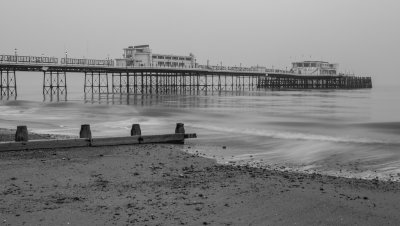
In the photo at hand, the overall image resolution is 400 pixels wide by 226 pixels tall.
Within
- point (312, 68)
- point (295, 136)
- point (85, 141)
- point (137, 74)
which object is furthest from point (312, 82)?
point (85, 141)

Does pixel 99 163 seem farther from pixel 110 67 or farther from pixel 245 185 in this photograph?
pixel 110 67

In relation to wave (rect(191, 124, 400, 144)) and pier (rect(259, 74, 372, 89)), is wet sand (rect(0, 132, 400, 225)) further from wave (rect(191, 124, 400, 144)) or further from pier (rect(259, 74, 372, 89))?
pier (rect(259, 74, 372, 89))

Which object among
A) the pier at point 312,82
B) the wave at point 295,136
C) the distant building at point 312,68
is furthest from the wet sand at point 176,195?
the distant building at point 312,68

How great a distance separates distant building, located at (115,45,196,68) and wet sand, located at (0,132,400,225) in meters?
70.0

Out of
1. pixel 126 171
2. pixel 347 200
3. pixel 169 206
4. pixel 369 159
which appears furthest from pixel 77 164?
pixel 369 159

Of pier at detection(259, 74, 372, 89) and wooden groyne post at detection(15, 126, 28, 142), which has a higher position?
pier at detection(259, 74, 372, 89)

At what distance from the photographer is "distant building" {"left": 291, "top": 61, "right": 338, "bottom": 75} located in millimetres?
130750

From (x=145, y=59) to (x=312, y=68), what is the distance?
207 ft

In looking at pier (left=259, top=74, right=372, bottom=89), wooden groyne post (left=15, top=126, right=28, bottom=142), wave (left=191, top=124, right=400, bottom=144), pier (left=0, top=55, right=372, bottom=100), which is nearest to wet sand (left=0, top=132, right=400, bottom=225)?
wooden groyne post (left=15, top=126, right=28, bottom=142)

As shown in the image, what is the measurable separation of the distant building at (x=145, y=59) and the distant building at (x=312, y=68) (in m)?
50.4

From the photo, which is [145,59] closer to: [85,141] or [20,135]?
[85,141]

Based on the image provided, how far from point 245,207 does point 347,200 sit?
1701mm

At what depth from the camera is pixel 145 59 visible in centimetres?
8381

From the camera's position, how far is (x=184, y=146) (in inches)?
557
